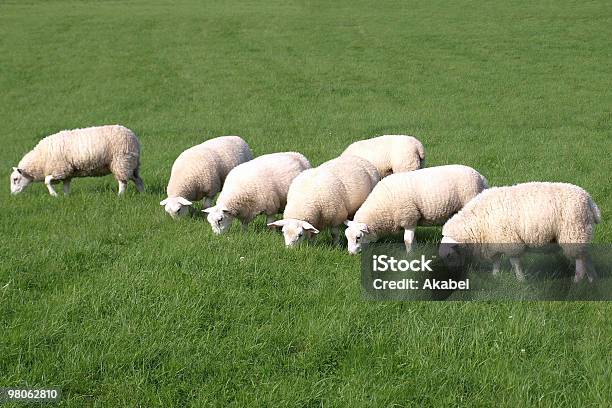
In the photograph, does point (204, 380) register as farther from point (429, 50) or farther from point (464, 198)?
point (429, 50)

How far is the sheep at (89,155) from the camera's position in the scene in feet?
33.7

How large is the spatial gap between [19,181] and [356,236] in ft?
23.2

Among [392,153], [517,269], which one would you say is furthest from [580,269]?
[392,153]

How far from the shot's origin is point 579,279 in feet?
19.1

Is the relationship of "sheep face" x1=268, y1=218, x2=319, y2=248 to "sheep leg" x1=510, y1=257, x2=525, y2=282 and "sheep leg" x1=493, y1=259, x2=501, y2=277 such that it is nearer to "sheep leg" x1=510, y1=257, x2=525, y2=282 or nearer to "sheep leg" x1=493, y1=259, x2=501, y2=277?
"sheep leg" x1=493, y1=259, x2=501, y2=277

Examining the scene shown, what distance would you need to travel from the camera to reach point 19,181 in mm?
10766

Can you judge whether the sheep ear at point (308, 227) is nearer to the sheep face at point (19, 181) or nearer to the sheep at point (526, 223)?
the sheep at point (526, 223)

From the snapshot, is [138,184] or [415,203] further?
[138,184]

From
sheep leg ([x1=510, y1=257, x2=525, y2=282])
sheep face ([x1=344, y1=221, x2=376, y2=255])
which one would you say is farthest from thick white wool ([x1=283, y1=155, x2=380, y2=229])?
sheep leg ([x1=510, y1=257, x2=525, y2=282])

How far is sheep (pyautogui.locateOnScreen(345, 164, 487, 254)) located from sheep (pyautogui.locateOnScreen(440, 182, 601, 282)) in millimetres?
888

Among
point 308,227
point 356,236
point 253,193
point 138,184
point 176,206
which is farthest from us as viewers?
point 138,184

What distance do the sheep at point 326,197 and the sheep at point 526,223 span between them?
5.54ft

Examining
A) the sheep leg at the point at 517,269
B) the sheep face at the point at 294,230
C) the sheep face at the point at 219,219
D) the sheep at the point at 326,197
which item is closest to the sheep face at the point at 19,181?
the sheep face at the point at 219,219

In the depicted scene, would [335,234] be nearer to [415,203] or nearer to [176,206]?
[415,203]
